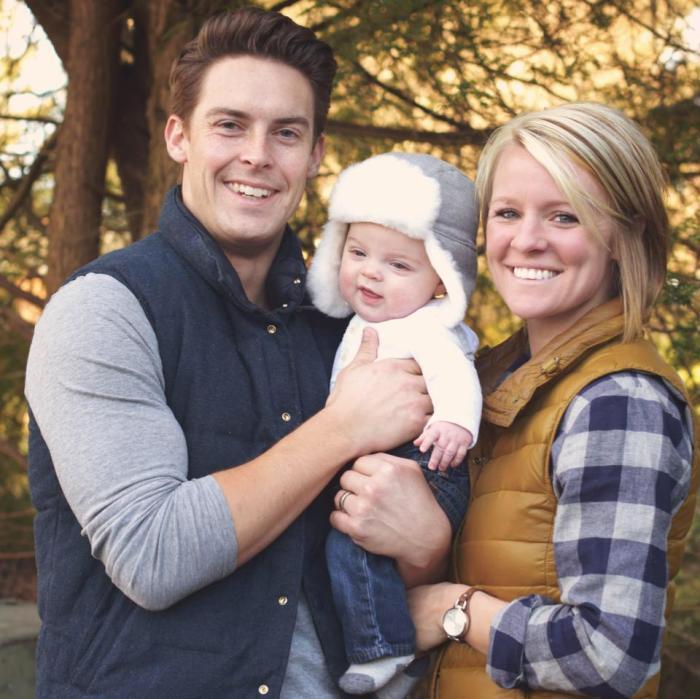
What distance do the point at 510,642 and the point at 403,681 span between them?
44 centimetres

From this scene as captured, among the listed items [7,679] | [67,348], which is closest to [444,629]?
[67,348]

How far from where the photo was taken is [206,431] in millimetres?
2379

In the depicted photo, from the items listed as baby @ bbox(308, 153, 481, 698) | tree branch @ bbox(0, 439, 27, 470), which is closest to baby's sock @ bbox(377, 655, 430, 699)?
baby @ bbox(308, 153, 481, 698)

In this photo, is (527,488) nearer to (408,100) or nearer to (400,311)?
(400,311)

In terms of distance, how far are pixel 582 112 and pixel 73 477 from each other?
4.57 feet

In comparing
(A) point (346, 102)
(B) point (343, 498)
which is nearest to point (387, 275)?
(B) point (343, 498)

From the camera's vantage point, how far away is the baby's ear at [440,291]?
2809mm

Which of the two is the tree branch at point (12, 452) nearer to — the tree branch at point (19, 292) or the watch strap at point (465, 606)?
the tree branch at point (19, 292)

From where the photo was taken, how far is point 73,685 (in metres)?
2.29

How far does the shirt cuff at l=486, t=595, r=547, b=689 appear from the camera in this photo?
2.26 m

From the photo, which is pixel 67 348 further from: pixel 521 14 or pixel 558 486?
pixel 521 14

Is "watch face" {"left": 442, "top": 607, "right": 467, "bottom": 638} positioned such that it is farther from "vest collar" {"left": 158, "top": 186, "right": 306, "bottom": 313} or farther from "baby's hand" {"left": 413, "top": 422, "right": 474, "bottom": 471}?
"vest collar" {"left": 158, "top": 186, "right": 306, "bottom": 313}

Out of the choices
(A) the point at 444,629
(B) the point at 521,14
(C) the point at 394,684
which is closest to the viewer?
(A) the point at 444,629

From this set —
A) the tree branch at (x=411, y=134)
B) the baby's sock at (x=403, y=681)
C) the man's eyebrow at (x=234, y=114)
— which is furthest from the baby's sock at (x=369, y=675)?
the tree branch at (x=411, y=134)
